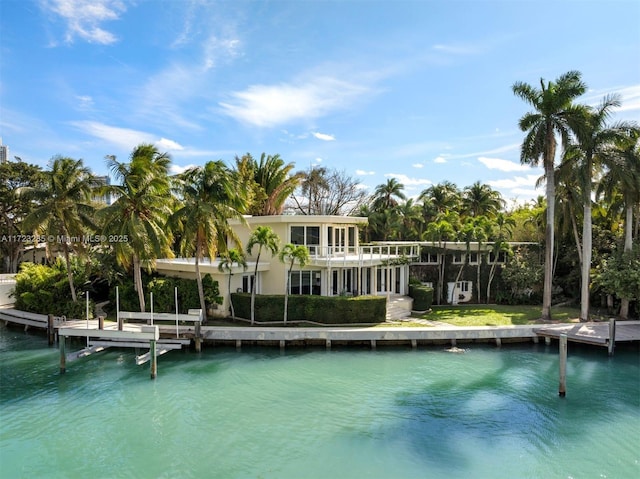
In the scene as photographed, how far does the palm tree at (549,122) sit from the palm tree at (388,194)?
741 inches

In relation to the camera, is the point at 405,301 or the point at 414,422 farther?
the point at 405,301

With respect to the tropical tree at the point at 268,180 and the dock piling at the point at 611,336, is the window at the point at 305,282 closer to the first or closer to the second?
the tropical tree at the point at 268,180

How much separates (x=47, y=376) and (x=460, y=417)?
15.8 m

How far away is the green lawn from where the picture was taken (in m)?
22.8

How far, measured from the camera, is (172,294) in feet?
75.2

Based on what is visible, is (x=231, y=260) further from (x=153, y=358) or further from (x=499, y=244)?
(x=499, y=244)

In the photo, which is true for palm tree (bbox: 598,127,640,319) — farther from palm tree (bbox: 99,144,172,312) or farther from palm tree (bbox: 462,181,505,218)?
palm tree (bbox: 99,144,172,312)

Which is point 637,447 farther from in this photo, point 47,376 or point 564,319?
point 47,376

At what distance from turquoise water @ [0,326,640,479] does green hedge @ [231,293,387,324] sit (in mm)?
2897

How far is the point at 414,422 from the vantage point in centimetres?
1257

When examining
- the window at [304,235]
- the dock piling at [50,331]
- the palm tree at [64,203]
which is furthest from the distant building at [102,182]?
the window at [304,235]

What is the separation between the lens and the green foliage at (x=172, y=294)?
22781 mm

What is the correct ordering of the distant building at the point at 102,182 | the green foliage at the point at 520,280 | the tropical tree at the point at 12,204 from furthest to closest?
the tropical tree at the point at 12,204
the green foliage at the point at 520,280
the distant building at the point at 102,182

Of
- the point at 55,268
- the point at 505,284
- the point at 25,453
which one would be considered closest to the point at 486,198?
the point at 505,284
